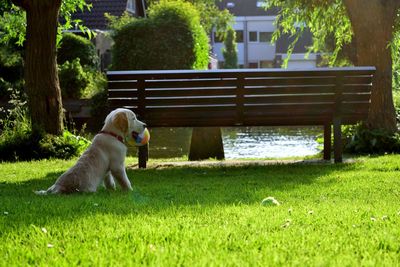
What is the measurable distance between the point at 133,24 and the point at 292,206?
68.7 feet

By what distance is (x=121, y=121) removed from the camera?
6.50 m

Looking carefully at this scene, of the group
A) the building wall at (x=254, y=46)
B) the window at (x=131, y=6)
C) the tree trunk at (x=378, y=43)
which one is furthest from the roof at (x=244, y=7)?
the tree trunk at (x=378, y=43)

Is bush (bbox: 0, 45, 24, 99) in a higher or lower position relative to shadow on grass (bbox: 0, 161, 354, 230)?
higher

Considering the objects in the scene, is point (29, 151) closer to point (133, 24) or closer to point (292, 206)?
point (292, 206)

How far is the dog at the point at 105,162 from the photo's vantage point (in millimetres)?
6039

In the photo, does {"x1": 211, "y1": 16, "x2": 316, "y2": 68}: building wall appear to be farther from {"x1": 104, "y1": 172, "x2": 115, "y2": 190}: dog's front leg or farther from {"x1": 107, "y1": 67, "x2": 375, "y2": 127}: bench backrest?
{"x1": 104, "y1": 172, "x2": 115, "y2": 190}: dog's front leg

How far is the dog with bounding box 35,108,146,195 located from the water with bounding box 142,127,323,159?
681 centimetres

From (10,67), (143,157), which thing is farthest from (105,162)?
(10,67)

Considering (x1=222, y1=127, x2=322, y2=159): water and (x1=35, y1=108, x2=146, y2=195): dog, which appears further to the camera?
(x1=222, y1=127, x2=322, y2=159): water

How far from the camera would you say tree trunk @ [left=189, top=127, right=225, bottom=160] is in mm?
11992

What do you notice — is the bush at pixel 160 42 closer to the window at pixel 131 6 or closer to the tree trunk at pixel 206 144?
the tree trunk at pixel 206 144

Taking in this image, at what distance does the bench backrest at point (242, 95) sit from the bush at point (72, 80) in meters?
15.5

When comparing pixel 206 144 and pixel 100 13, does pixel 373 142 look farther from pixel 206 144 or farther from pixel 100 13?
pixel 100 13

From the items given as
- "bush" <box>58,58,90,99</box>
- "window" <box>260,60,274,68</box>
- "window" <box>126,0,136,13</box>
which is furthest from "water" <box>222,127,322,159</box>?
"window" <box>260,60,274,68</box>
